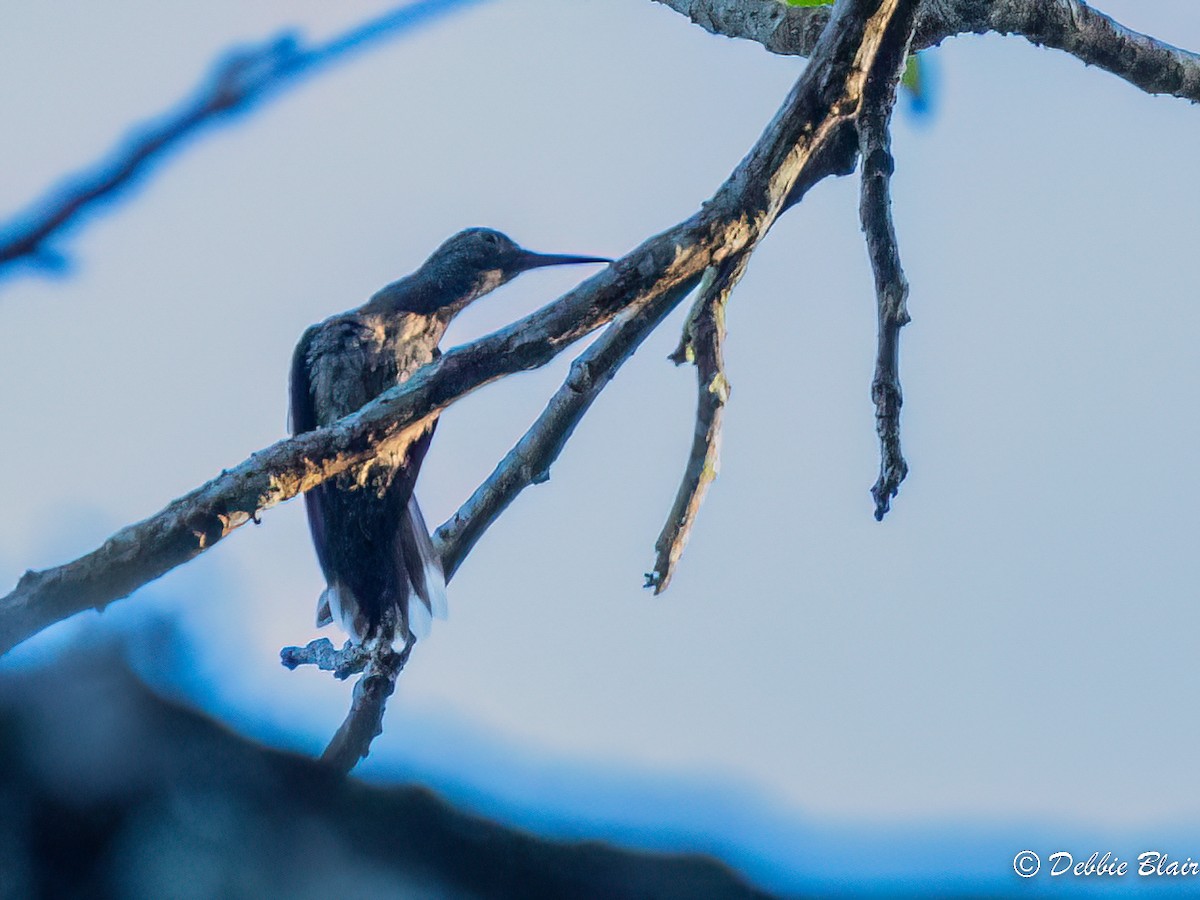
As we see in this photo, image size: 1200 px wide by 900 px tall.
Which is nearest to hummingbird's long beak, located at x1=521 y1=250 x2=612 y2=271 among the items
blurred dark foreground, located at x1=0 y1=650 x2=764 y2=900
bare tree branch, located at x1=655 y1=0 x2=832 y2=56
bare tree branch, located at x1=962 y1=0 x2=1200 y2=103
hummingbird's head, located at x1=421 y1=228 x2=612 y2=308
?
hummingbird's head, located at x1=421 y1=228 x2=612 y2=308

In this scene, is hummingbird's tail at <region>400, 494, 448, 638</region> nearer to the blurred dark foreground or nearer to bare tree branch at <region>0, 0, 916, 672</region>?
bare tree branch at <region>0, 0, 916, 672</region>

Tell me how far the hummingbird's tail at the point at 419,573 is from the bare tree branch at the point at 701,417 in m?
1.74

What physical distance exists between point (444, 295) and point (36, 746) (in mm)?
4412

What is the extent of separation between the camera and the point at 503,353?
2.25 m

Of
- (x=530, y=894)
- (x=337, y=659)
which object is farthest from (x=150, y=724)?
(x=337, y=659)

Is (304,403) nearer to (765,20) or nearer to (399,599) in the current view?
(399,599)

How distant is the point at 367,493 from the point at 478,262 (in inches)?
51.9

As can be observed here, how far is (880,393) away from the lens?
2.88 m

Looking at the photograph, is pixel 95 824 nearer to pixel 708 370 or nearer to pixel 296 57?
pixel 296 57

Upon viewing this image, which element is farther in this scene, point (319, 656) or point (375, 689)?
point (375, 689)

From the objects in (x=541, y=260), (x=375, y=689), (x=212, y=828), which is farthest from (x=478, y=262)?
(x=212, y=828)

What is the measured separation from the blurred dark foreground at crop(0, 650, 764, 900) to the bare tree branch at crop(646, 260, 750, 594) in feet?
5.72

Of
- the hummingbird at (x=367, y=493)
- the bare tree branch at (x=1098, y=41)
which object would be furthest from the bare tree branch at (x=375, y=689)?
the bare tree branch at (x=1098, y=41)

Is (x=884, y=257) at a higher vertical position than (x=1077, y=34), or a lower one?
lower
